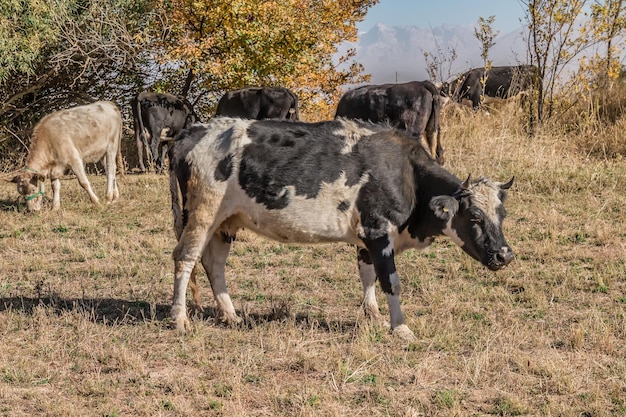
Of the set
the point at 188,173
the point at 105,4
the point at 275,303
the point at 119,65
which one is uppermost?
the point at 105,4

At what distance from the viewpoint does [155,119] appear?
62.1 feet

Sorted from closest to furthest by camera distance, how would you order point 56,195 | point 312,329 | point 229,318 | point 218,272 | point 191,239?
1. point 312,329
2. point 191,239
3. point 229,318
4. point 218,272
5. point 56,195

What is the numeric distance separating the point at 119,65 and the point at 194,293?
14.7 meters

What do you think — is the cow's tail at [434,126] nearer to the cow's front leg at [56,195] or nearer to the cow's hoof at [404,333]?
the cow's front leg at [56,195]

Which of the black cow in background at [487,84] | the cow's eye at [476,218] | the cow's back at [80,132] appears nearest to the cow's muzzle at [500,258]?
the cow's eye at [476,218]

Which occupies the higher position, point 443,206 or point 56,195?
point 443,206

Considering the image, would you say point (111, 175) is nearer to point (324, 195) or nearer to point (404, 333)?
point (324, 195)

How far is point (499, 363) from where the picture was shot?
632 cm

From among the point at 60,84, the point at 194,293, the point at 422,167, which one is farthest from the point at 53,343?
the point at 60,84

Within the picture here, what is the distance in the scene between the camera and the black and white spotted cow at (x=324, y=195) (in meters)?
7.34

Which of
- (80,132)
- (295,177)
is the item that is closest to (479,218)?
(295,177)

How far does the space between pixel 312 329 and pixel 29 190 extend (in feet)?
26.4

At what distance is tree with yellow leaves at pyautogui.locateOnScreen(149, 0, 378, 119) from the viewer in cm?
1911

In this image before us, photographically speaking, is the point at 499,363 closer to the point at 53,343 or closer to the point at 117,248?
the point at 53,343
